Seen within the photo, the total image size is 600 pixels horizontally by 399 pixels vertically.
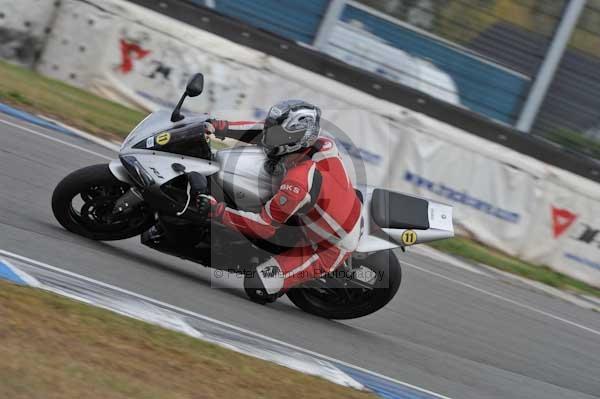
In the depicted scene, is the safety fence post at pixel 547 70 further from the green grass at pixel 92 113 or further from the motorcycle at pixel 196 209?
the motorcycle at pixel 196 209

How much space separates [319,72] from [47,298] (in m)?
8.78

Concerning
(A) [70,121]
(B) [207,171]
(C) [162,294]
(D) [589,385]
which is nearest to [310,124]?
(B) [207,171]

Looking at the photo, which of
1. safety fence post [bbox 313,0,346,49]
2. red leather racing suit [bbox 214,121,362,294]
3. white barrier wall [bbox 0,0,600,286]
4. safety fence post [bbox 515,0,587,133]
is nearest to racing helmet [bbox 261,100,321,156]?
red leather racing suit [bbox 214,121,362,294]

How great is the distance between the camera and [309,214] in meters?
6.64

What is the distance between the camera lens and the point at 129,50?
41.8 ft

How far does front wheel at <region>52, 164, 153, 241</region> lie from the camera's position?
652 cm

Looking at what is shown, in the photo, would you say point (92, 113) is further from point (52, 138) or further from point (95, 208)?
point (95, 208)

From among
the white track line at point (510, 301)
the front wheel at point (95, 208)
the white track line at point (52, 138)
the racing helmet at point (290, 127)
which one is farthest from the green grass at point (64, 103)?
the racing helmet at point (290, 127)

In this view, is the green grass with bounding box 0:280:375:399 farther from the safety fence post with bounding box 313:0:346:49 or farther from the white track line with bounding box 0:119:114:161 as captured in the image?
the safety fence post with bounding box 313:0:346:49

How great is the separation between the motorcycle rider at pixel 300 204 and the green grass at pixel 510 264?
5167 millimetres

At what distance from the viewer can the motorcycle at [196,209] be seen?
6.46m

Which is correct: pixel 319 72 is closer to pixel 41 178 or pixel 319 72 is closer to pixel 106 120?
pixel 106 120

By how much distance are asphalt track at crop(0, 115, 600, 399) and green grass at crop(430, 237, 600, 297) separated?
939mm

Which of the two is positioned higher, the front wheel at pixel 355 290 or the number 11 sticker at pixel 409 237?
the number 11 sticker at pixel 409 237
